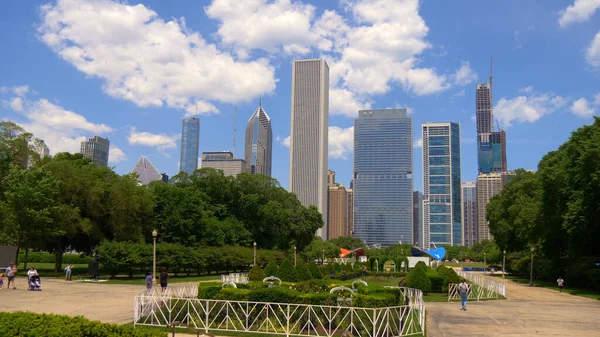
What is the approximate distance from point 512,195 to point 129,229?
2072 inches

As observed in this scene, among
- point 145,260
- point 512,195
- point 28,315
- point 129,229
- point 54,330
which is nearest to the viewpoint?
point 54,330

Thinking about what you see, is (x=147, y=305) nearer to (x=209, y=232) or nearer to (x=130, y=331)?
(x=130, y=331)

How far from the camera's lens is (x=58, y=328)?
407 inches

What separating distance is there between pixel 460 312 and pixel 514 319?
3103 millimetres

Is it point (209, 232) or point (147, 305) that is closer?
point (147, 305)

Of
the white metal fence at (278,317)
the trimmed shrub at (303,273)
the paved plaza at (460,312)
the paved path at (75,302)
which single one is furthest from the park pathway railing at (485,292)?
the paved path at (75,302)

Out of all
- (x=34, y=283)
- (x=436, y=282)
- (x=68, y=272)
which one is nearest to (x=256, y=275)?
(x=436, y=282)

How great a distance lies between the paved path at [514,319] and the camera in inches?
734

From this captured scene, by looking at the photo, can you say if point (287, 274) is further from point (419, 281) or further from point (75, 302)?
point (75, 302)

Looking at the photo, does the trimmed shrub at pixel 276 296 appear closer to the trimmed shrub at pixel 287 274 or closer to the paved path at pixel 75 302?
the paved path at pixel 75 302

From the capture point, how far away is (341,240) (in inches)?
7377

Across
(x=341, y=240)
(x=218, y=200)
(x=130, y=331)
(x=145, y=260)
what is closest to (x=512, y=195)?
(x=218, y=200)

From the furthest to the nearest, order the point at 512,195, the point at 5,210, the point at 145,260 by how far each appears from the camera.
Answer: the point at 512,195, the point at 145,260, the point at 5,210

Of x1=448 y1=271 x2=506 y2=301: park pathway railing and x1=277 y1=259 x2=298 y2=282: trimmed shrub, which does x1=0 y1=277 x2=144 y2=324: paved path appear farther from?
x1=448 y1=271 x2=506 y2=301: park pathway railing
